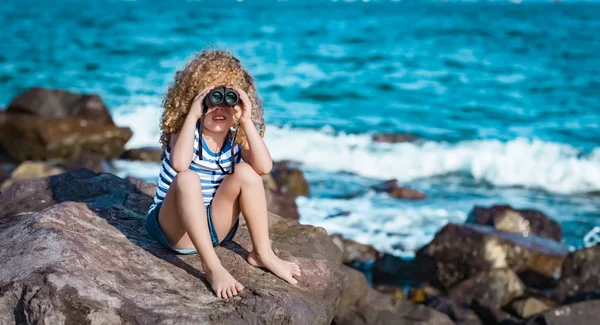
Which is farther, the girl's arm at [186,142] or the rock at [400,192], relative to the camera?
the rock at [400,192]

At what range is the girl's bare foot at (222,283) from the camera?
3.57 metres

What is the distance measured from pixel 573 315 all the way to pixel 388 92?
12.5 m

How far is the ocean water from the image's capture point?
10.1 meters

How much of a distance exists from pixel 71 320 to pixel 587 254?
16.3ft

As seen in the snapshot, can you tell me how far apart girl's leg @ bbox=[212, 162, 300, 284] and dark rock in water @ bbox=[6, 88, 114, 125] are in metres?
8.01

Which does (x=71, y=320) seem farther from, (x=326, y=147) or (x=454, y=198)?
(x=326, y=147)

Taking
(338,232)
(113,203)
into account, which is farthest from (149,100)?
(113,203)

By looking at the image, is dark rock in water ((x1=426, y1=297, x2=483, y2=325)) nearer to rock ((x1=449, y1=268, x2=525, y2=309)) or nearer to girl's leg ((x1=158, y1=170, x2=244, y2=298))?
rock ((x1=449, y1=268, x2=525, y2=309))

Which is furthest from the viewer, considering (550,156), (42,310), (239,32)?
(239,32)

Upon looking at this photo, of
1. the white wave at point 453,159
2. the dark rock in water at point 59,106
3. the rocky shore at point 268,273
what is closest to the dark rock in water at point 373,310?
the rocky shore at point 268,273

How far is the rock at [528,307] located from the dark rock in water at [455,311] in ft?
1.14

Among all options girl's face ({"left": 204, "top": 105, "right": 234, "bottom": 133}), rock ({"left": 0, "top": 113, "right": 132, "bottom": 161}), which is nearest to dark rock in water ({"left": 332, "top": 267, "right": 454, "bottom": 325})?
girl's face ({"left": 204, "top": 105, "right": 234, "bottom": 133})

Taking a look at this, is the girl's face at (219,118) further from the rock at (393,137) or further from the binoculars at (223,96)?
the rock at (393,137)

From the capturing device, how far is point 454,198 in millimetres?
10117
